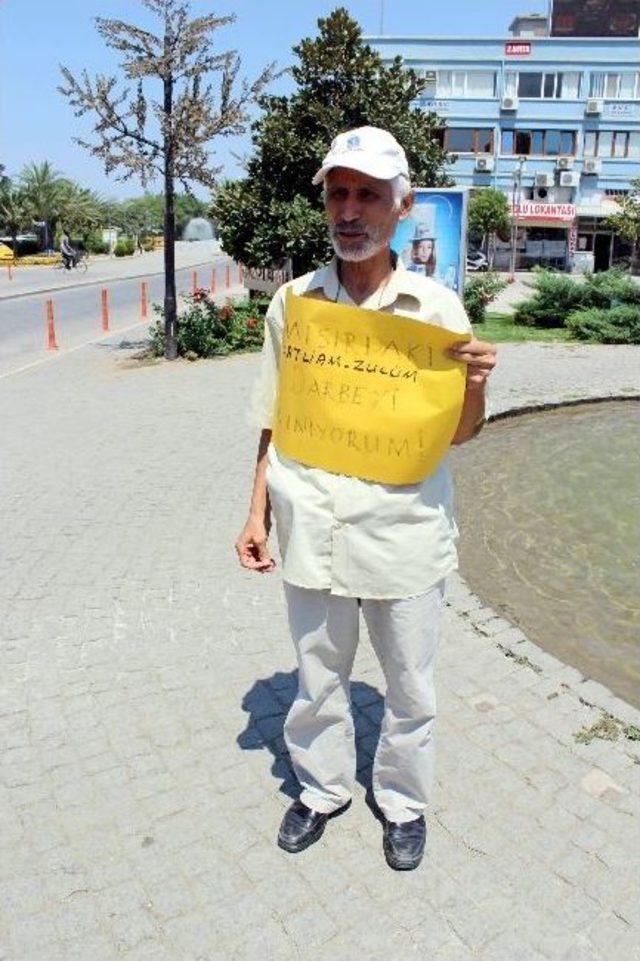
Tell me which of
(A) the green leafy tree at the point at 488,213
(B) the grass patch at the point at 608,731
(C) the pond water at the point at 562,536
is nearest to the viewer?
(B) the grass patch at the point at 608,731

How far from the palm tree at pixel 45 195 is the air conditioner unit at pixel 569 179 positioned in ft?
103

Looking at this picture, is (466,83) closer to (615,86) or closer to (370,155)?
(615,86)

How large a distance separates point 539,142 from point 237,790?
51.8m

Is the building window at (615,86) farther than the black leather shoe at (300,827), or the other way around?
the building window at (615,86)

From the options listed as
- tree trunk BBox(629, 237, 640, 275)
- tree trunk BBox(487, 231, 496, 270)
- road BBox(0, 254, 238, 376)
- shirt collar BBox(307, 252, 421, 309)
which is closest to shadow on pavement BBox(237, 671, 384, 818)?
shirt collar BBox(307, 252, 421, 309)

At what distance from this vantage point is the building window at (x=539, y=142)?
48.1 meters

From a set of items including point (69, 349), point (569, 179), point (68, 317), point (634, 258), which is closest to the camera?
point (69, 349)

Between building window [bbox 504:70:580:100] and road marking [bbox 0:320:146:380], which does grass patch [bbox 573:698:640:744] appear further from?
building window [bbox 504:70:580:100]

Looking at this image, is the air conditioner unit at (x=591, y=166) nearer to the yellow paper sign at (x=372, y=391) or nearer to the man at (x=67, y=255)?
the man at (x=67, y=255)

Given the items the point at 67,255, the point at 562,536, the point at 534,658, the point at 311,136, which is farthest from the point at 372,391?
the point at 67,255

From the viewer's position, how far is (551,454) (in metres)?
8.09

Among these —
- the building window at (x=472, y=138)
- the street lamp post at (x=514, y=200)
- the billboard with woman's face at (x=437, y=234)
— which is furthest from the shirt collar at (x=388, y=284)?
the building window at (x=472, y=138)

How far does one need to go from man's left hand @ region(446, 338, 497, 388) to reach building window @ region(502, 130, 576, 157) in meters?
51.0

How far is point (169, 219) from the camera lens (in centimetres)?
1254
